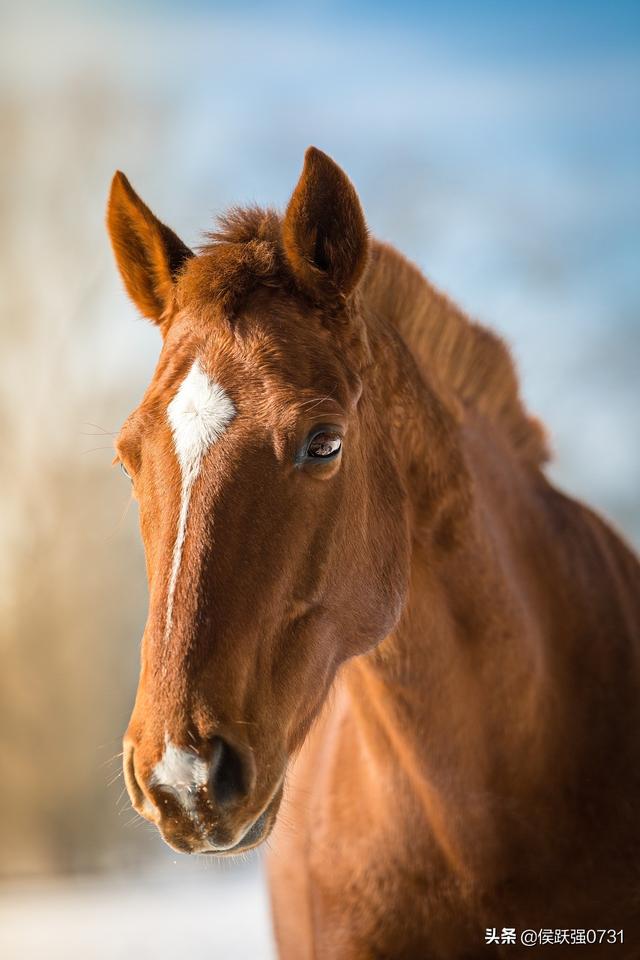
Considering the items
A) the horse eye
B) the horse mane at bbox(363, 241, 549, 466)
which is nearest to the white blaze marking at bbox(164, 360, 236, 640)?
the horse eye

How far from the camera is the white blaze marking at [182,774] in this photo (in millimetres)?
942

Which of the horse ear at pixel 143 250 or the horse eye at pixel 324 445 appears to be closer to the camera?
the horse eye at pixel 324 445

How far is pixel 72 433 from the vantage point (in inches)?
224

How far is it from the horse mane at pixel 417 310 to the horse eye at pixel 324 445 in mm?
240

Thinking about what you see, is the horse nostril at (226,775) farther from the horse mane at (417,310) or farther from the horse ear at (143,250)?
the horse ear at (143,250)

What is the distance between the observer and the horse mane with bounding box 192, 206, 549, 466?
4.23ft

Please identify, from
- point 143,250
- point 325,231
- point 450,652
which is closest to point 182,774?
point 450,652

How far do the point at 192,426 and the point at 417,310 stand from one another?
0.61 metres

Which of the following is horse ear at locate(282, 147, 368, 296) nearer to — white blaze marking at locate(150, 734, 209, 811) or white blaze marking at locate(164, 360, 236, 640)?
white blaze marking at locate(164, 360, 236, 640)

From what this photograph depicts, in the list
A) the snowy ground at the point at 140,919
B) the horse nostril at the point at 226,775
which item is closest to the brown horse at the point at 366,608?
the horse nostril at the point at 226,775

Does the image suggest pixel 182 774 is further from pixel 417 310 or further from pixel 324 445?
pixel 417 310

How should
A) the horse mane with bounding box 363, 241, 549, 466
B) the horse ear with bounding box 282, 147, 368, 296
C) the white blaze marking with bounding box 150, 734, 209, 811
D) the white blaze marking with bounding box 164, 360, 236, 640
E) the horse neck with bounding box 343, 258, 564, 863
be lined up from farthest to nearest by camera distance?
the horse mane with bounding box 363, 241, 549, 466, the horse neck with bounding box 343, 258, 564, 863, the horse ear with bounding box 282, 147, 368, 296, the white blaze marking with bounding box 164, 360, 236, 640, the white blaze marking with bounding box 150, 734, 209, 811

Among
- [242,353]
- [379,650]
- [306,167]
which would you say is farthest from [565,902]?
[306,167]

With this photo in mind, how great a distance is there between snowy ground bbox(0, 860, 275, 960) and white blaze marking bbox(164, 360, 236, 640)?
Answer: 2.94 metres
